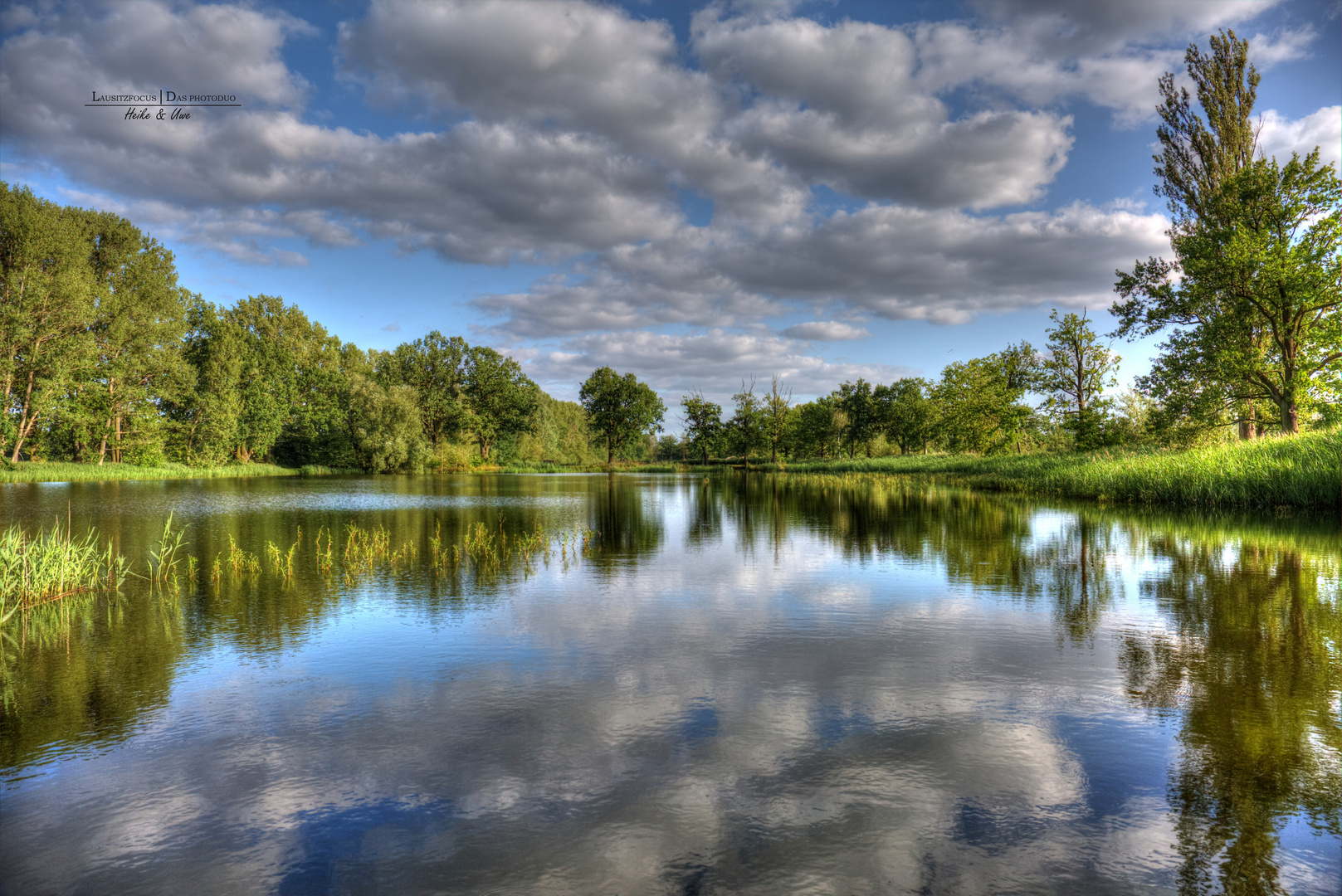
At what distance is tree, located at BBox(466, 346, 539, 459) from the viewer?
9900 centimetres

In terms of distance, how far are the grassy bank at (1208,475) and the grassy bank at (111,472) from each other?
69.5 metres

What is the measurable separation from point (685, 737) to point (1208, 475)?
30447 mm

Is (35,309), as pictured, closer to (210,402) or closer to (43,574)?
(210,402)

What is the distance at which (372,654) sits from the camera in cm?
840

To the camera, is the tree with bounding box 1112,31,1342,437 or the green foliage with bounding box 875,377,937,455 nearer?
the tree with bounding box 1112,31,1342,437

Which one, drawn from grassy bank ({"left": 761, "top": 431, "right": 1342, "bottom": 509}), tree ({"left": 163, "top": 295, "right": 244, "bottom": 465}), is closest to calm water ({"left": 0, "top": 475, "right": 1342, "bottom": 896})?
grassy bank ({"left": 761, "top": 431, "right": 1342, "bottom": 509})

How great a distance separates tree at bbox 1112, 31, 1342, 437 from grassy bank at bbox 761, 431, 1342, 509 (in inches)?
204

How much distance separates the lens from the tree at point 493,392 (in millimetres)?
99000

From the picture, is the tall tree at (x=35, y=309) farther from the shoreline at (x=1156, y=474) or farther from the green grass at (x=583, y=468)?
the green grass at (x=583, y=468)

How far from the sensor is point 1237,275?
3275 cm

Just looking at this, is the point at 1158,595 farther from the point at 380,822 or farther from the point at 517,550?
the point at 517,550

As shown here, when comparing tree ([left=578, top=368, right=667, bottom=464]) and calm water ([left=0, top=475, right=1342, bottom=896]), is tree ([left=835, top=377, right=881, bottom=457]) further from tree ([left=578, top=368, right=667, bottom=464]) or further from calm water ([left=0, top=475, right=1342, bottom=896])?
calm water ([left=0, top=475, right=1342, bottom=896])

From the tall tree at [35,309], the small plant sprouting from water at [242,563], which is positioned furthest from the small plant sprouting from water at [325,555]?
the tall tree at [35,309]

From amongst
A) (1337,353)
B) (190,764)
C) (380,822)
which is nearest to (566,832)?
(380,822)
